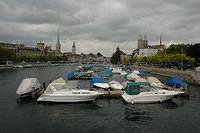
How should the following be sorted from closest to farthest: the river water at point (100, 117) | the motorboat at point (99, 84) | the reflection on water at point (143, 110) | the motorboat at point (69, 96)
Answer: the river water at point (100, 117) < the reflection on water at point (143, 110) < the motorboat at point (69, 96) < the motorboat at point (99, 84)

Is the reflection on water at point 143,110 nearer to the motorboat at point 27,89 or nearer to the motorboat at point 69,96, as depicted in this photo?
the motorboat at point 69,96

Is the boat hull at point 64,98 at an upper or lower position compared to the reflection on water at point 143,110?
upper

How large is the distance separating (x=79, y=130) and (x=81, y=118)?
10.3 feet

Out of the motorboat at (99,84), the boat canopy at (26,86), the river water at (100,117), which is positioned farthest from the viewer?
the motorboat at (99,84)

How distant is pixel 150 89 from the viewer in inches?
995

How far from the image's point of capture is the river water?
54.4 feet

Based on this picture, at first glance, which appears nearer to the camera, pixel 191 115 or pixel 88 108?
pixel 191 115

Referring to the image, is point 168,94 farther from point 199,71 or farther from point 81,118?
point 199,71

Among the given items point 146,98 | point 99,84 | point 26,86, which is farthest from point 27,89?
point 146,98

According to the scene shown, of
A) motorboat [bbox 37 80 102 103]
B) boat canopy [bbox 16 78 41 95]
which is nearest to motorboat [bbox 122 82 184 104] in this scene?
motorboat [bbox 37 80 102 103]

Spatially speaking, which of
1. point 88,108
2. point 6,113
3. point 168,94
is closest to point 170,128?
point 168,94

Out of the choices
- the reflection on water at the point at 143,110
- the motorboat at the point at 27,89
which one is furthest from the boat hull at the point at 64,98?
the reflection on water at the point at 143,110

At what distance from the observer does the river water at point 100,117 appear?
54.4 ft

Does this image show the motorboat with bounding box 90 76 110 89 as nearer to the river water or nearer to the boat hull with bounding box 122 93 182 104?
the river water
